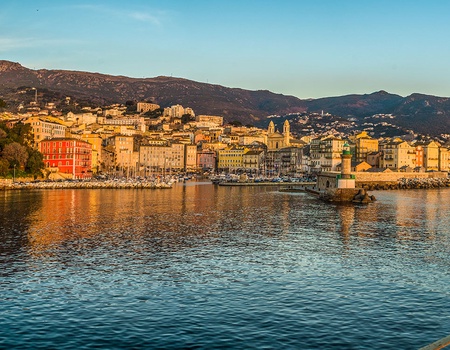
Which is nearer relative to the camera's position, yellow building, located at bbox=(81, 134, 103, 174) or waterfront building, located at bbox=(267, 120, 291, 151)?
yellow building, located at bbox=(81, 134, 103, 174)

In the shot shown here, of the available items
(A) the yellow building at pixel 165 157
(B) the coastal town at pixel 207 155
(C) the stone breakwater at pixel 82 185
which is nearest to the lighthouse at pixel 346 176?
(B) the coastal town at pixel 207 155

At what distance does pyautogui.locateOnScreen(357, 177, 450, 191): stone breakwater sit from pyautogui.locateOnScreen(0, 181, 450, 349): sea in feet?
168

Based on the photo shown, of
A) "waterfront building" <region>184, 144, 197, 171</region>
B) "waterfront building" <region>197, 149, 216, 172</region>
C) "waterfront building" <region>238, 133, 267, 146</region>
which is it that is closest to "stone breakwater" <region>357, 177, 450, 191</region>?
"waterfront building" <region>197, 149, 216, 172</region>

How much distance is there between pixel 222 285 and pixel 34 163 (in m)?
75.5

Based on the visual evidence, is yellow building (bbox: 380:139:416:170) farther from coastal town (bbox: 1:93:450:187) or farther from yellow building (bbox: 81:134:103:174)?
yellow building (bbox: 81:134:103:174)

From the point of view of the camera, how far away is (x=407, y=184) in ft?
311

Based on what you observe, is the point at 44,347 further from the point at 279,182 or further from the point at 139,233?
the point at 279,182

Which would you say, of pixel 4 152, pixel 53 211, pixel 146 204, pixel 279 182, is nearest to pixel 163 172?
pixel 279 182

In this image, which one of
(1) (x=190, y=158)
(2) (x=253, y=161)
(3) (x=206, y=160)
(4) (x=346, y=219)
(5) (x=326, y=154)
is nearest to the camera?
(4) (x=346, y=219)

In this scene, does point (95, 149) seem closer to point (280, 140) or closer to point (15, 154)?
point (15, 154)

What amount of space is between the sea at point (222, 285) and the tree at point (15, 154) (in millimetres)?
47718

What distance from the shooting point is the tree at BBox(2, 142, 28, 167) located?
83438 millimetres

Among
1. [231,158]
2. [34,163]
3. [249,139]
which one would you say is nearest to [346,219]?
[34,163]

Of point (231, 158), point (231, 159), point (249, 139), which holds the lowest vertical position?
point (231, 159)
